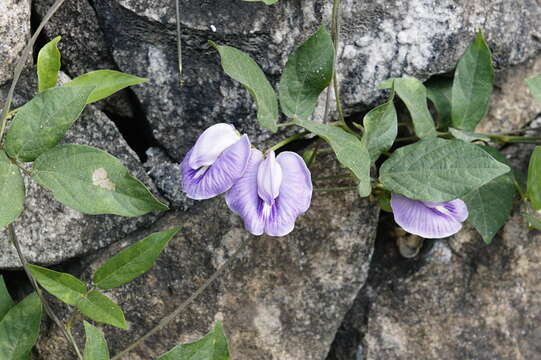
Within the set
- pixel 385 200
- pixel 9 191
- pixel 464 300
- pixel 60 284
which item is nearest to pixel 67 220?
pixel 60 284

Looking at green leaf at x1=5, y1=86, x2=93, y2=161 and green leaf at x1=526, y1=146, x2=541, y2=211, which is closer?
green leaf at x1=5, y1=86, x2=93, y2=161

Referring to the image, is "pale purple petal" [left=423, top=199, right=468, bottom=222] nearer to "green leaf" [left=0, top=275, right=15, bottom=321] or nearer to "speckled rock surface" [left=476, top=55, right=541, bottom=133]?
"speckled rock surface" [left=476, top=55, right=541, bottom=133]

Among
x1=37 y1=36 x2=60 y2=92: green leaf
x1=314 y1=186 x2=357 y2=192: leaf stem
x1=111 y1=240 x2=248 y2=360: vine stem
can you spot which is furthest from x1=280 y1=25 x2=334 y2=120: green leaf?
x1=37 y1=36 x2=60 y2=92: green leaf

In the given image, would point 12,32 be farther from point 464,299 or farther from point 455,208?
point 464,299

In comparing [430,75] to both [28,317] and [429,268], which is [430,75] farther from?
[28,317]

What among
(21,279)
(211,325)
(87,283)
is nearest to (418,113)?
(211,325)

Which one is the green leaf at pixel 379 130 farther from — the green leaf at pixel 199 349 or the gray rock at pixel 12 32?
the gray rock at pixel 12 32

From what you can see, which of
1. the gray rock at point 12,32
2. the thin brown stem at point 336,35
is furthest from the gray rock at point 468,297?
the gray rock at point 12,32
